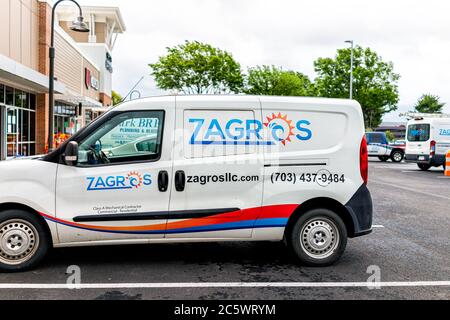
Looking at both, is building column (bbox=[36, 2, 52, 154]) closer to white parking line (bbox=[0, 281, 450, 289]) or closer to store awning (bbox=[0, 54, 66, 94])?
store awning (bbox=[0, 54, 66, 94])

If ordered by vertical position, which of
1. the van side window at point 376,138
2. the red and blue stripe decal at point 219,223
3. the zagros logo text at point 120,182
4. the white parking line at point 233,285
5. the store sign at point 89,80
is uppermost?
the store sign at point 89,80

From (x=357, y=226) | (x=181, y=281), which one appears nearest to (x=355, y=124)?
(x=357, y=226)

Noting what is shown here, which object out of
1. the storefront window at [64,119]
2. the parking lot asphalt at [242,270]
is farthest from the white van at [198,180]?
the storefront window at [64,119]

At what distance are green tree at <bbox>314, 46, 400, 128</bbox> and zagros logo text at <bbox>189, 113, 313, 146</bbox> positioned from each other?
39.0m

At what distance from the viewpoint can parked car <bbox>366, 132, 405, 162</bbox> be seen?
101 ft

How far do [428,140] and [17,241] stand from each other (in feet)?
65.1

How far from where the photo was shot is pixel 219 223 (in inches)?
202

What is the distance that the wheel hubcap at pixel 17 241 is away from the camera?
4.84m

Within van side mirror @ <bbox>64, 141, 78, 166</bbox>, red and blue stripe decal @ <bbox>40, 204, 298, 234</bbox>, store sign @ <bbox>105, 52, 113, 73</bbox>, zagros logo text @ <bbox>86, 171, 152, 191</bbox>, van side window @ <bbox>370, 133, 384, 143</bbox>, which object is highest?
store sign @ <bbox>105, 52, 113, 73</bbox>

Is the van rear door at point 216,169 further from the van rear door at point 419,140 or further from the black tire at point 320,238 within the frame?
the van rear door at point 419,140

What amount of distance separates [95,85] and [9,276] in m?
31.4

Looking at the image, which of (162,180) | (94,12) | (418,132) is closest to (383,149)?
(418,132)

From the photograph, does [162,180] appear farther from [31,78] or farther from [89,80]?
[89,80]

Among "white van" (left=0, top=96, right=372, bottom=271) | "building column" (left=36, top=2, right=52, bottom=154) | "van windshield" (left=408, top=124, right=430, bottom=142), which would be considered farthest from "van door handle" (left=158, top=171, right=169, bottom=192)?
"van windshield" (left=408, top=124, right=430, bottom=142)
